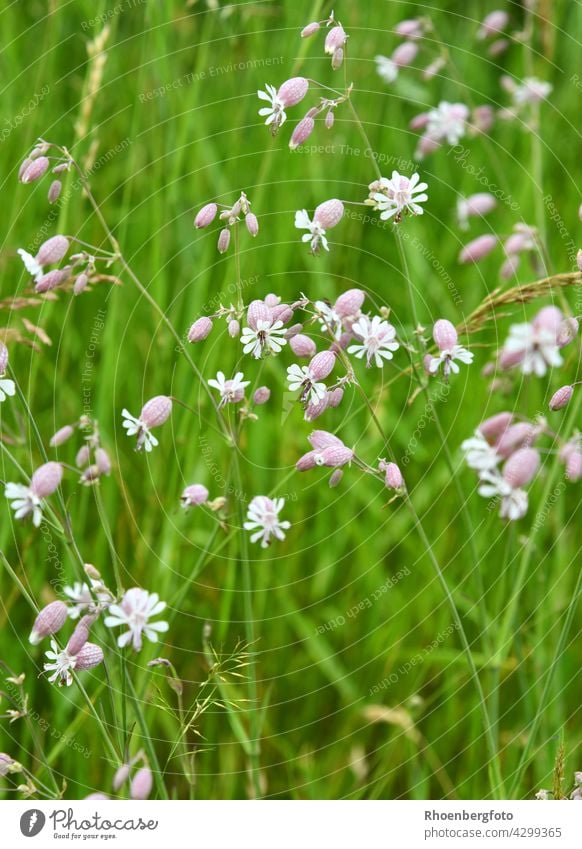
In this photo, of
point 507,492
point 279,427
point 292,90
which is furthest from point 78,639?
point 292,90

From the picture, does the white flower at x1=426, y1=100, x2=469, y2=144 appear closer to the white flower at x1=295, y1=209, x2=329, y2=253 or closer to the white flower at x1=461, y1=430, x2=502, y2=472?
the white flower at x1=295, y1=209, x2=329, y2=253

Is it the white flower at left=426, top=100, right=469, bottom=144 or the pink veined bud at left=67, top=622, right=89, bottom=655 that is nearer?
the pink veined bud at left=67, top=622, right=89, bottom=655

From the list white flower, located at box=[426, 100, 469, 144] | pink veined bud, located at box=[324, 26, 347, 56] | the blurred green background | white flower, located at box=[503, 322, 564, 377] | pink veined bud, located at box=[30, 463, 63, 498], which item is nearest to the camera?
→ white flower, located at box=[503, 322, 564, 377]

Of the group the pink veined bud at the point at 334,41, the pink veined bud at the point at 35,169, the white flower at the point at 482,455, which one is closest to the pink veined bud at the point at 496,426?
the white flower at the point at 482,455

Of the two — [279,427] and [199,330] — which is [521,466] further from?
[279,427]

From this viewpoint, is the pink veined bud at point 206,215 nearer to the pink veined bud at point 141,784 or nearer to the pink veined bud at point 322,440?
the pink veined bud at point 322,440

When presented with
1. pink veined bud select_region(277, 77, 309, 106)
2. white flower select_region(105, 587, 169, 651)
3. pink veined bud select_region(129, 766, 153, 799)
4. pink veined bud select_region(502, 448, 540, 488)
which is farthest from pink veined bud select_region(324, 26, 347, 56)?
pink veined bud select_region(129, 766, 153, 799)

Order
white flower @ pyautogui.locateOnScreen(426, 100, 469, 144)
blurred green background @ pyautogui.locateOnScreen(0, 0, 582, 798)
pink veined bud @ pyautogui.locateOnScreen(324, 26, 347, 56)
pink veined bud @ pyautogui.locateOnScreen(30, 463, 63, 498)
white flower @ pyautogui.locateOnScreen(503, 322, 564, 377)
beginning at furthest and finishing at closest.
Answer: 1. white flower @ pyautogui.locateOnScreen(426, 100, 469, 144)
2. blurred green background @ pyautogui.locateOnScreen(0, 0, 582, 798)
3. pink veined bud @ pyautogui.locateOnScreen(324, 26, 347, 56)
4. pink veined bud @ pyautogui.locateOnScreen(30, 463, 63, 498)
5. white flower @ pyautogui.locateOnScreen(503, 322, 564, 377)
